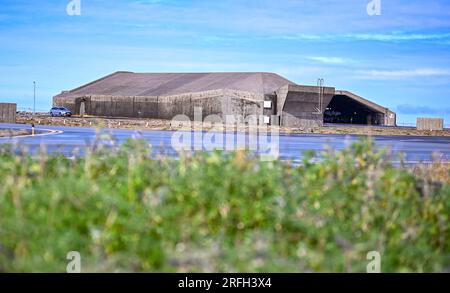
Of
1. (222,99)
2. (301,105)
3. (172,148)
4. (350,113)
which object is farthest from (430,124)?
(172,148)

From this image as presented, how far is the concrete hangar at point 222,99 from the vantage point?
275 ft

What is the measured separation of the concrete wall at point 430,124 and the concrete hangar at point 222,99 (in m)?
6.46

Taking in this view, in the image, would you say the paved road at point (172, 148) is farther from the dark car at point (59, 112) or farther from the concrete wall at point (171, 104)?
the dark car at point (59, 112)

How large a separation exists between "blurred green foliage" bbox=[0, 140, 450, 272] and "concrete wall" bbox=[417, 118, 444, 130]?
85771 mm

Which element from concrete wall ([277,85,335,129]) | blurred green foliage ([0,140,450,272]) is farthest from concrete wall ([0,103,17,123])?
blurred green foliage ([0,140,450,272])

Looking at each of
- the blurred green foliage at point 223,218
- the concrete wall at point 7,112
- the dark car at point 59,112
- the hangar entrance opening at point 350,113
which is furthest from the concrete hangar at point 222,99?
the blurred green foliage at point 223,218

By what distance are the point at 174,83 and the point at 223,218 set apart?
99.0 m

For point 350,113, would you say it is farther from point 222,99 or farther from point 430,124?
point 222,99

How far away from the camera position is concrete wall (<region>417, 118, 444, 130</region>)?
9331 cm

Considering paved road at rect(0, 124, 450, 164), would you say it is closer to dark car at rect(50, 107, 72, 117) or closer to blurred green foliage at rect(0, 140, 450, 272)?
blurred green foliage at rect(0, 140, 450, 272)

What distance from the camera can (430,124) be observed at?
9400cm

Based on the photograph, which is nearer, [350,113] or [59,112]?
[59,112]

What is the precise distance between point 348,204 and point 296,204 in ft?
3.17
